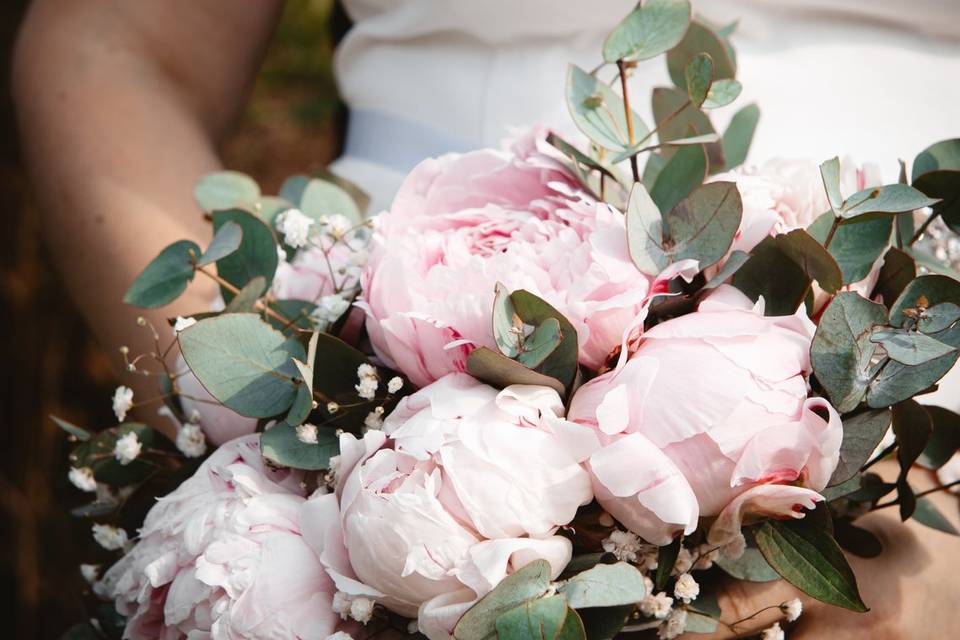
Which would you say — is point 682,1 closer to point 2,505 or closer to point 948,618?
point 948,618

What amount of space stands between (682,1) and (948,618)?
44 cm

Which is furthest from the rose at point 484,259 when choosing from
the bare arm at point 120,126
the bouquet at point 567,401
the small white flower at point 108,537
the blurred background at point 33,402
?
the blurred background at point 33,402

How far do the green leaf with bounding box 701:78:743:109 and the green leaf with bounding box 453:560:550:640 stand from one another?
0.98ft

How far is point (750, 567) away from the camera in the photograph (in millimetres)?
520

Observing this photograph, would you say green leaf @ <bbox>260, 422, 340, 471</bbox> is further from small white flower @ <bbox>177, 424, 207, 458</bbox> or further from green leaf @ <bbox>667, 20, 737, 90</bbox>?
green leaf @ <bbox>667, 20, 737, 90</bbox>

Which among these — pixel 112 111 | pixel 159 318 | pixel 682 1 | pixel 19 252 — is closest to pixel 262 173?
pixel 19 252

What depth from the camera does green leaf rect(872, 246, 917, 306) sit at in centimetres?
53

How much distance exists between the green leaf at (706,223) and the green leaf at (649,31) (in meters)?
0.11

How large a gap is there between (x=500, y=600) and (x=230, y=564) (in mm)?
156

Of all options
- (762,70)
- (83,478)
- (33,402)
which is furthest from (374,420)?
(33,402)

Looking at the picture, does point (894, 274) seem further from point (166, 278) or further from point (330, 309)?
point (166, 278)

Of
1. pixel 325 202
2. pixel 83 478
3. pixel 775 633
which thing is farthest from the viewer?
pixel 325 202

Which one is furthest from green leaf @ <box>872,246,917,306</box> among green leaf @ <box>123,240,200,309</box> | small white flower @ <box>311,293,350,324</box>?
green leaf @ <box>123,240,200,309</box>

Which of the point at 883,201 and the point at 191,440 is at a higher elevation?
the point at 883,201
